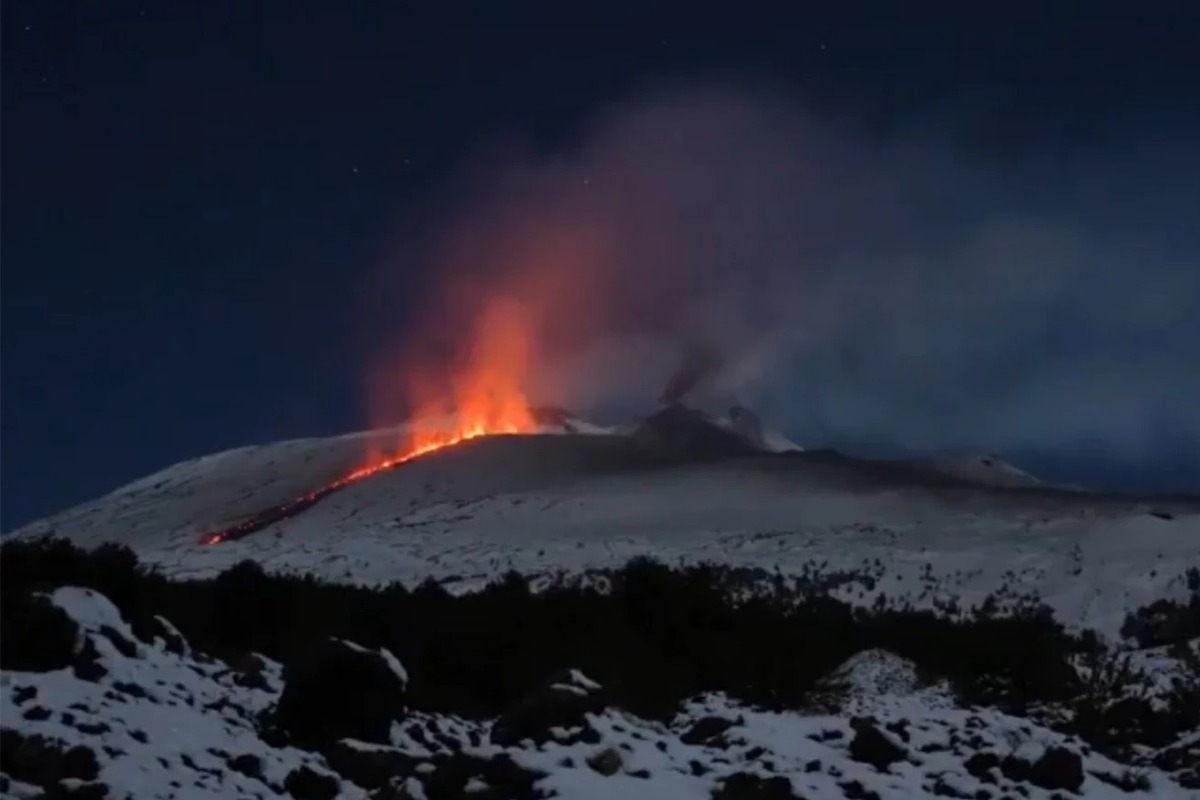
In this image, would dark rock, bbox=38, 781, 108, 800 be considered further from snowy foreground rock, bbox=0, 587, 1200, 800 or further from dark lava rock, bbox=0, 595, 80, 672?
dark lava rock, bbox=0, 595, 80, 672

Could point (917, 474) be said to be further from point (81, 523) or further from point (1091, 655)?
point (1091, 655)

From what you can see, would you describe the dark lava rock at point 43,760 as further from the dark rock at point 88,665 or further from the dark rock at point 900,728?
the dark rock at point 900,728

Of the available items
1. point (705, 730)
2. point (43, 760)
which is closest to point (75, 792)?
point (43, 760)

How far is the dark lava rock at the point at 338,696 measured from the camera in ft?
40.8

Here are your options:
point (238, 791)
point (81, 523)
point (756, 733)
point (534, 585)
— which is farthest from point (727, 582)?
point (81, 523)

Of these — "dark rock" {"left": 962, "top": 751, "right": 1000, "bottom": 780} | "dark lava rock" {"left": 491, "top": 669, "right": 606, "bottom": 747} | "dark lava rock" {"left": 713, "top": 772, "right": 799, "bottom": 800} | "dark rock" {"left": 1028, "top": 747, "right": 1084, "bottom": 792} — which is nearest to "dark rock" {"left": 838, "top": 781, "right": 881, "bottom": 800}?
"dark lava rock" {"left": 713, "top": 772, "right": 799, "bottom": 800}

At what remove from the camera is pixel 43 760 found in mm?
9859

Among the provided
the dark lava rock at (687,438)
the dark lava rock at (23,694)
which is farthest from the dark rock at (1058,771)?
the dark lava rock at (687,438)

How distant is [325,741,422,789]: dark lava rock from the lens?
458 inches

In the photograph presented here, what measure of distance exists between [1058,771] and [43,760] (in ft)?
28.0

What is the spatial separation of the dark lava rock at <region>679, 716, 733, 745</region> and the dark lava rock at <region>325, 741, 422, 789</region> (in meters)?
3.40

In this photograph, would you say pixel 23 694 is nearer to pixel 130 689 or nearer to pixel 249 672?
pixel 130 689

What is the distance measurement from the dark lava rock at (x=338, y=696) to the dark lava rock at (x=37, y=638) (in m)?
1.77

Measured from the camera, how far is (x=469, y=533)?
68188mm
